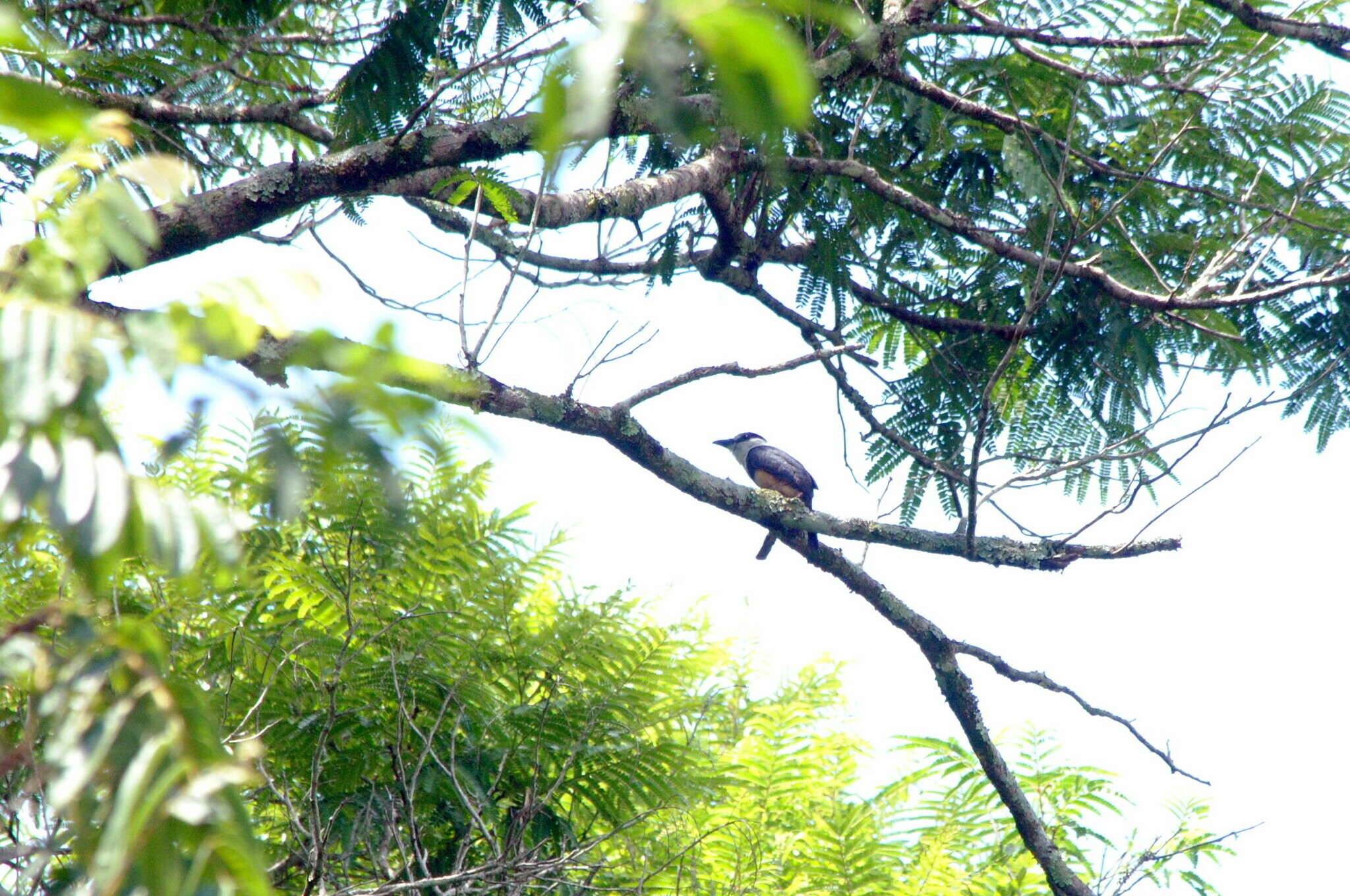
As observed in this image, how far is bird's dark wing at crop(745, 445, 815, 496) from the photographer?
9117 millimetres

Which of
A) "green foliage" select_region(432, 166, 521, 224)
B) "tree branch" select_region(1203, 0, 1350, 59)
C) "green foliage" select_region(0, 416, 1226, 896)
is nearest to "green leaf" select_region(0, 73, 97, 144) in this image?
"green foliage" select_region(0, 416, 1226, 896)

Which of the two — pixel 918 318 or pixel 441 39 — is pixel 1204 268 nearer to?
pixel 918 318

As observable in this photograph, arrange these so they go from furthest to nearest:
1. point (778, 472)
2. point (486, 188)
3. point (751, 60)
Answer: point (778, 472)
point (486, 188)
point (751, 60)

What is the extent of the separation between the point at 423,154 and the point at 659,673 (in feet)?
8.32

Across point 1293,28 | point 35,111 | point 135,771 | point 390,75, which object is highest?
point 1293,28

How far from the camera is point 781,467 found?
9109mm

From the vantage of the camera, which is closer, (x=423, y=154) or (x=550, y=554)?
(x=423, y=154)

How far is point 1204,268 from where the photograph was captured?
5.29 metres

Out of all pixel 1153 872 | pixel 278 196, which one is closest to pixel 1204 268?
pixel 1153 872

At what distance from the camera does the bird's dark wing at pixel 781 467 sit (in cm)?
912

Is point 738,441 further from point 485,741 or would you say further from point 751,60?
point 751,60

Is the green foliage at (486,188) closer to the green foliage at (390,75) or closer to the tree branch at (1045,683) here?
the green foliage at (390,75)

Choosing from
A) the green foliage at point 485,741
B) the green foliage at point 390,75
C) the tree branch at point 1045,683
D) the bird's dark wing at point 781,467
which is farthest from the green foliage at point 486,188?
the bird's dark wing at point 781,467

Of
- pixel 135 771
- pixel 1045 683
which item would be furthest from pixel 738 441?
pixel 135 771
